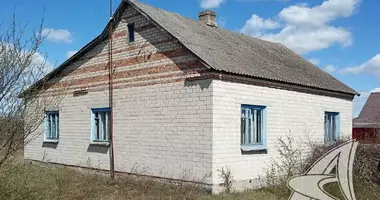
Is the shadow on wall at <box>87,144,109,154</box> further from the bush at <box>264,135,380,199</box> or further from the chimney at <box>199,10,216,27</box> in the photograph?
the chimney at <box>199,10,216,27</box>

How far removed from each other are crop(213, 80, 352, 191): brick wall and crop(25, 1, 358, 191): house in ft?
0.09

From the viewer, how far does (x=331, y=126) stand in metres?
15.9

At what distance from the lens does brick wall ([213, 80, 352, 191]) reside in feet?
35.6

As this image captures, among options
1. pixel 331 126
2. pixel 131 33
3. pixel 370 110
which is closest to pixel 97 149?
pixel 131 33

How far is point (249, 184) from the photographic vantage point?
11680 mm

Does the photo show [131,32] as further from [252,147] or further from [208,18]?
[252,147]

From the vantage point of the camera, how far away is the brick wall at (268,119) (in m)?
10.9

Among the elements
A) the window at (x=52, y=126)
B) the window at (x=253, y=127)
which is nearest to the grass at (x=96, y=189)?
the window at (x=253, y=127)

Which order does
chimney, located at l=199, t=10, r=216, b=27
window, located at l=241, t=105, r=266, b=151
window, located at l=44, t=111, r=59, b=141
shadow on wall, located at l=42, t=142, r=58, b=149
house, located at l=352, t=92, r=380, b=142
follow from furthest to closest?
house, located at l=352, t=92, r=380, b=142 < window, located at l=44, t=111, r=59, b=141 < shadow on wall, located at l=42, t=142, r=58, b=149 < chimney, located at l=199, t=10, r=216, b=27 < window, located at l=241, t=105, r=266, b=151

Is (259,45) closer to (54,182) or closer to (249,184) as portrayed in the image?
(249,184)

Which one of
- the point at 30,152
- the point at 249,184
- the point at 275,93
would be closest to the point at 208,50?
the point at 275,93

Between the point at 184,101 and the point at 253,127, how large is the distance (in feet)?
7.36

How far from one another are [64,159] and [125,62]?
4.95 m

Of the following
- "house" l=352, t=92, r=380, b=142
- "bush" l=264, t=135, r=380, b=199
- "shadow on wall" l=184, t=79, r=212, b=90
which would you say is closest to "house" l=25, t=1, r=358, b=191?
"shadow on wall" l=184, t=79, r=212, b=90
